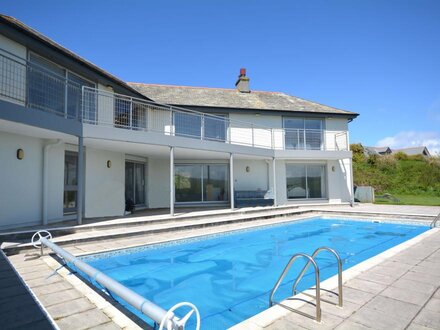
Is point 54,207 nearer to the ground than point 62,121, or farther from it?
nearer to the ground

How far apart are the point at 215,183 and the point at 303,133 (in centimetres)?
659

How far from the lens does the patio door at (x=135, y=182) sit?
1380cm

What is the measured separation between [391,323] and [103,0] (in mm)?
12561

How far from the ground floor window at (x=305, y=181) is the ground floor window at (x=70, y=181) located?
12.4 metres

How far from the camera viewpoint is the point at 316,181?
1809cm

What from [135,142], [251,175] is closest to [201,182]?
[251,175]

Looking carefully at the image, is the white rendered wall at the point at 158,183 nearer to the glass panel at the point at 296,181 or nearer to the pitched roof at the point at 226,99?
the pitched roof at the point at 226,99

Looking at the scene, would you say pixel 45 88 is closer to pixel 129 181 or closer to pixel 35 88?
pixel 35 88

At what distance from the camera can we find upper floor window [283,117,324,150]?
682 inches

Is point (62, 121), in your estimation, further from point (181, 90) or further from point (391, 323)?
point (181, 90)

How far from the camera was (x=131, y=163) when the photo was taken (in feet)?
46.2

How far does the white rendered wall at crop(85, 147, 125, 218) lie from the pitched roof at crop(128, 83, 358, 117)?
5.21m

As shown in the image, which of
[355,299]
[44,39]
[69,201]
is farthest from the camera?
[69,201]

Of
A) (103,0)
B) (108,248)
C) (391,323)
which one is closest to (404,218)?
(391,323)
